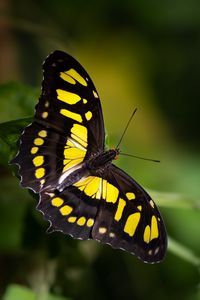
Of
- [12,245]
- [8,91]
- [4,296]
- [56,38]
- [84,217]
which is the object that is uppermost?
[56,38]

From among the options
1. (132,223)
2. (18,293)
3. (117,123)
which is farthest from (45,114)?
(117,123)

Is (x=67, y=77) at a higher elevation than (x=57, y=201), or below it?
higher

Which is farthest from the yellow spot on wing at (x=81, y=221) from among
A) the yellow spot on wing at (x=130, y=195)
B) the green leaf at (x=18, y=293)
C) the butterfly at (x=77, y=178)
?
the green leaf at (x=18, y=293)

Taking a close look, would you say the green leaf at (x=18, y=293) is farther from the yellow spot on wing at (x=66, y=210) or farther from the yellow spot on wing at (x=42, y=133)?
the yellow spot on wing at (x=42, y=133)

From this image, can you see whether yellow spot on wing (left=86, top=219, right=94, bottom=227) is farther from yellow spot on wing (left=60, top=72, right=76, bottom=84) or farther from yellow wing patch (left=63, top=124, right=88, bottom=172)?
yellow spot on wing (left=60, top=72, right=76, bottom=84)

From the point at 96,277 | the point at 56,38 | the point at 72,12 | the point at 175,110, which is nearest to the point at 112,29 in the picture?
the point at 72,12

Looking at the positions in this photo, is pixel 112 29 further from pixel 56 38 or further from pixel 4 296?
pixel 4 296

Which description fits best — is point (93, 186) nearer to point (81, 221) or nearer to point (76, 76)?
point (81, 221)

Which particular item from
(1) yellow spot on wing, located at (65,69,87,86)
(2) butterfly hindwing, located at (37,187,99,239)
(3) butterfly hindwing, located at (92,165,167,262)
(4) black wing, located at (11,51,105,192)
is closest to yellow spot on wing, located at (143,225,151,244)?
(3) butterfly hindwing, located at (92,165,167,262)
